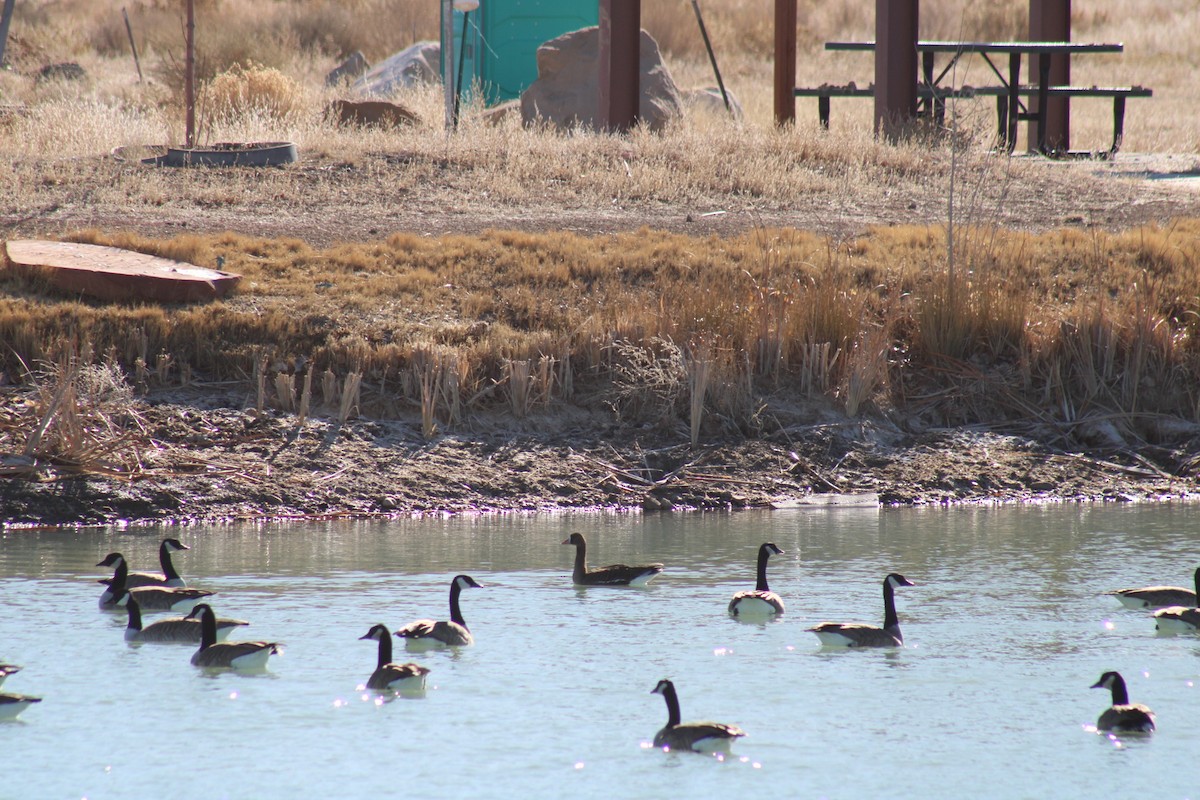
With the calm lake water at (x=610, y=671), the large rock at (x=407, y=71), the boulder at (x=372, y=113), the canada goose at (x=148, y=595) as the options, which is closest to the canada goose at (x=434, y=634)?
the calm lake water at (x=610, y=671)

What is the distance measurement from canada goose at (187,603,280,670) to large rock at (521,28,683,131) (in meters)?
19.3

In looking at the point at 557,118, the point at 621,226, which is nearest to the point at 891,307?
the point at 621,226

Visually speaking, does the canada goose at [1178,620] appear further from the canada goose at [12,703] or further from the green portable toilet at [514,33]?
the green portable toilet at [514,33]

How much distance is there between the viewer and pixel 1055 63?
30094mm

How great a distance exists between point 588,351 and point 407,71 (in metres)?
24.0

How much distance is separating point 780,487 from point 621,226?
568 centimetres

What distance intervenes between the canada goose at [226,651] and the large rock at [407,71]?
27.5 metres

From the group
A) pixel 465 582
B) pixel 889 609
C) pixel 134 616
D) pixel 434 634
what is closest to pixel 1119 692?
pixel 889 609

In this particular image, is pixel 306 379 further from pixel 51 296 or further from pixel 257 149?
pixel 257 149

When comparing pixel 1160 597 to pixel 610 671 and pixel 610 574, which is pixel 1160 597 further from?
pixel 610 671

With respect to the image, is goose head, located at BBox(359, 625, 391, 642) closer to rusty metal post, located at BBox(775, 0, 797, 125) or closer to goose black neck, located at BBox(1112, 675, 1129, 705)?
goose black neck, located at BBox(1112, 675, 1129, 705)

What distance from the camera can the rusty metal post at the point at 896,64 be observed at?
2411 centimetres

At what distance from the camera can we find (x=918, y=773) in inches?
258

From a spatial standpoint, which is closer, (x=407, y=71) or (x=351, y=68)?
(x=407, y=71)
